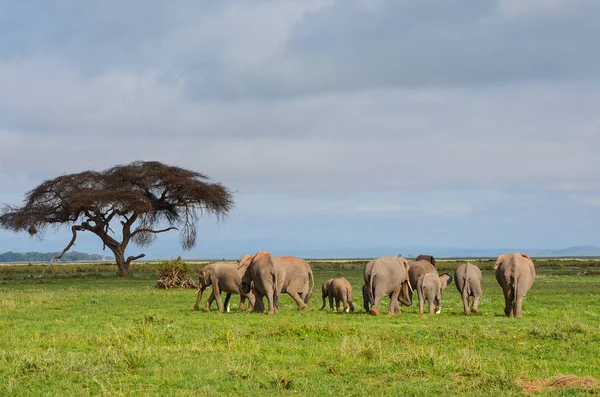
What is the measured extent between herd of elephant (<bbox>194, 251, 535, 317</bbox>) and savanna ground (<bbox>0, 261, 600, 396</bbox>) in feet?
3.23

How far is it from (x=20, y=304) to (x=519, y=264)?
1799 centimetres

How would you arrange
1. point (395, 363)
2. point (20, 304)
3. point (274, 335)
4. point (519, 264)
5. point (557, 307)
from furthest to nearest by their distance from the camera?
point (20, 304) → point (557, 307) → point (519, 264) → point (274, 335) → point (395, 363)

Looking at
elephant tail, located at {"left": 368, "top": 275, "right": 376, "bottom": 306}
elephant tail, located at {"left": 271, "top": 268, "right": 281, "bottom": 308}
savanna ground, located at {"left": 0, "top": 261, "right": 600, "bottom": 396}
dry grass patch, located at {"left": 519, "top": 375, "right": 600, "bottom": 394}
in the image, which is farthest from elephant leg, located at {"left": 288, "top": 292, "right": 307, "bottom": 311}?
dry grass patch, located at {"left": 519, "top": 375, "right": 600, "bottom": 394}

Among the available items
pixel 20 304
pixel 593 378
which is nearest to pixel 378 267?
pixel 593 378

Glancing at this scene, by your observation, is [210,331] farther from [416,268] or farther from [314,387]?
[416,268]

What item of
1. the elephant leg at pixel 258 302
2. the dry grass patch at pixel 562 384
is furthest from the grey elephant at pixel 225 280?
the dry grass patch at pixel 562 384

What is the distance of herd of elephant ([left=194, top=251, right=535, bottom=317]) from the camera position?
77.0ft

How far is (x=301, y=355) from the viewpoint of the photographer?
15484 mm

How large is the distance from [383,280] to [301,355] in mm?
9209

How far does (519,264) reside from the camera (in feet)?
76.6

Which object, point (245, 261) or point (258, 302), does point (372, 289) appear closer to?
point (258, 302)

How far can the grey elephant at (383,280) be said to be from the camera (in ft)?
79.4

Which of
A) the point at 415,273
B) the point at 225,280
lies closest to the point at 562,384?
the point at 415,273

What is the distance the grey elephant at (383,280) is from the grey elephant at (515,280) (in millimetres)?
3111
